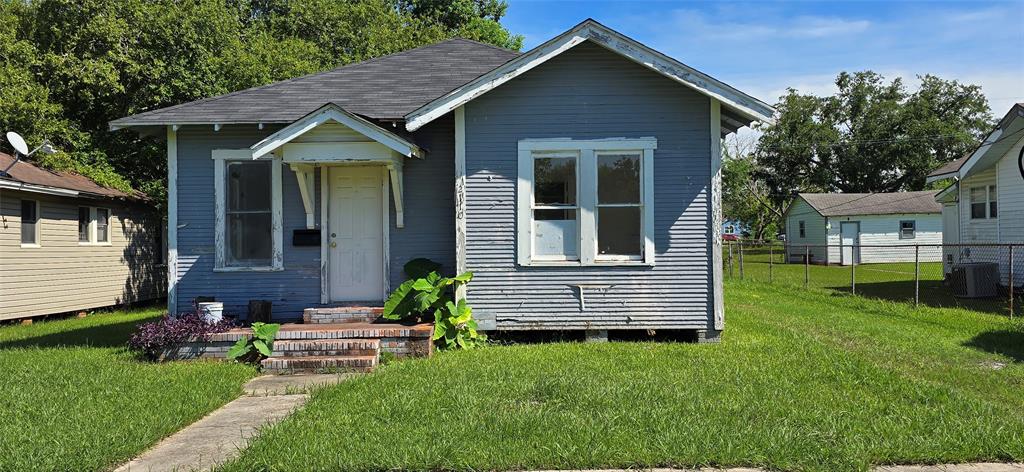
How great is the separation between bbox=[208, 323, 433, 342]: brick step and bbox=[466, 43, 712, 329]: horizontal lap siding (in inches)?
43.5

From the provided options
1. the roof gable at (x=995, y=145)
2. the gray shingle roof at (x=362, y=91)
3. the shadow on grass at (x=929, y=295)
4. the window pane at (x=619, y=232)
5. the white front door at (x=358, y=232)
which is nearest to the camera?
the window pane at (x=619, y=232)

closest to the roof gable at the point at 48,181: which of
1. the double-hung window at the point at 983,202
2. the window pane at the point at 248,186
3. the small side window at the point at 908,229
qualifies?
the window pane at the point at 248,186

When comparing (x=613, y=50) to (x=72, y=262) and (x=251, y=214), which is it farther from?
(x=72, y=262)

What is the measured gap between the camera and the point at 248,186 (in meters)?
9.59

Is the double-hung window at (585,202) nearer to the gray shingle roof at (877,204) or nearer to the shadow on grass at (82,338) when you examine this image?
the shadow on grass at (82,338)

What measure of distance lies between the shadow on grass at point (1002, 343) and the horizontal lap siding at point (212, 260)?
8.60m

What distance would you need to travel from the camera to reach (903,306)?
1275cm

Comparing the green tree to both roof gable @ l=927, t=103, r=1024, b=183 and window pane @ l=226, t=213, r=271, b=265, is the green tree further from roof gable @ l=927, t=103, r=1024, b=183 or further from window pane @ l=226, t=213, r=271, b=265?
window pane @ l=226, t=213, r=271, b=265

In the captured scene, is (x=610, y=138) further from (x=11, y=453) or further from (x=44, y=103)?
(x=44, y=103)

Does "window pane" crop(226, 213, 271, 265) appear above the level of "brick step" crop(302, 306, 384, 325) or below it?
above

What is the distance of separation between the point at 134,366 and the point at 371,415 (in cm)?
411

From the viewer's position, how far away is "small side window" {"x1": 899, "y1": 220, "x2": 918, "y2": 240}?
1330 inches

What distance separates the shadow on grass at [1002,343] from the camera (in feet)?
27.2

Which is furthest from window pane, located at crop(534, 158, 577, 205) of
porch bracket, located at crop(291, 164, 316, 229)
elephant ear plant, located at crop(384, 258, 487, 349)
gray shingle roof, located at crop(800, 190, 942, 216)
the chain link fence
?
gray shingle roof, located at crop(800, 190, 942, 216)
